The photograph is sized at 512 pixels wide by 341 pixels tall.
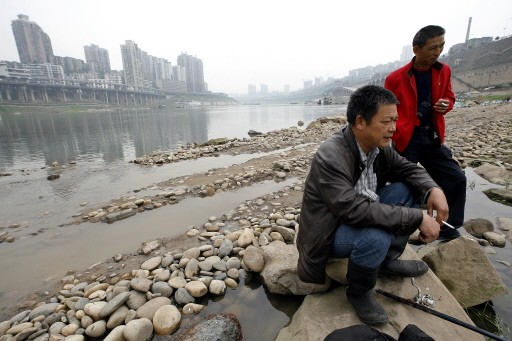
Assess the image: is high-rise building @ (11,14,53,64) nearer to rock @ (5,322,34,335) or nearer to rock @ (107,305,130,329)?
rock @ (5,322,34,335)

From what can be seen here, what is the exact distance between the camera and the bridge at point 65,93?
82.2 m

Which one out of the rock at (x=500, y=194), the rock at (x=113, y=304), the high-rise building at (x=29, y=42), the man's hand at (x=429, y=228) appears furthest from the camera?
the high-rise building at (x=29, y=42)

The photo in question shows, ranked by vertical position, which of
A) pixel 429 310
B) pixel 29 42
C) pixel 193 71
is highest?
pixel 29 42

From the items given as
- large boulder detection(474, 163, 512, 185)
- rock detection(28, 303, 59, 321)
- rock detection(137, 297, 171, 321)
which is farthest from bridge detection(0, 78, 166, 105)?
large boulder detection(474, 163, 512, 185)

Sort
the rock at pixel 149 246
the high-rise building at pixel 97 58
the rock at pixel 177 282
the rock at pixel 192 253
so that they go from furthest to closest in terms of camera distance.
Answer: the high-rise building at pixel 97 58 < the rock at pixel 149 246 < the rock at pixel 192 253 < the rock at pixel 177 282

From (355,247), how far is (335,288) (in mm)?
873

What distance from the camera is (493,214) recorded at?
476 cm

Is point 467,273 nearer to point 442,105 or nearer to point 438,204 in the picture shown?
point 438,204

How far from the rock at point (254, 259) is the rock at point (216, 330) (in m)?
0.85

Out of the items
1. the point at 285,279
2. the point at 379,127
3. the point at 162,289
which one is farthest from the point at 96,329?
the point at 379,127

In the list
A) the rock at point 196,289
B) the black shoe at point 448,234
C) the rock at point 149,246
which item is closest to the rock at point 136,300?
the rock at point 196,289

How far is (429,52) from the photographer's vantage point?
3018mm

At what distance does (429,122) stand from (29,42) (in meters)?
197

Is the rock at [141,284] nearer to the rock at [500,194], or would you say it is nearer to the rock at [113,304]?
the rock at [113,304]
